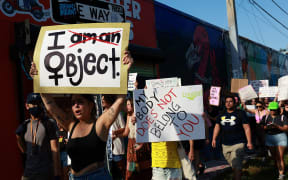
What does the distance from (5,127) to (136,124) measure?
268cm

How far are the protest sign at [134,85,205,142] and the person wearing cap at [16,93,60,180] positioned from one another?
1531mm

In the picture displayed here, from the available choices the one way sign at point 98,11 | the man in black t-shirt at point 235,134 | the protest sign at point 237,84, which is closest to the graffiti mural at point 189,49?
the protest sign at point 237,84

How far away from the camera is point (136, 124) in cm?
574

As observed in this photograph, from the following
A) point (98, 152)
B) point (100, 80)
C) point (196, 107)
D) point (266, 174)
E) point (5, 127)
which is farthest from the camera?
point (266, 174)

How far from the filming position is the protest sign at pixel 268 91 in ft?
38.2

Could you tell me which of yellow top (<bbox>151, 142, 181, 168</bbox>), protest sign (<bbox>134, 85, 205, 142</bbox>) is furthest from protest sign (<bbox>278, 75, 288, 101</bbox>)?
yellow top (<bbox>151, 142, 181, 168</bbox>)

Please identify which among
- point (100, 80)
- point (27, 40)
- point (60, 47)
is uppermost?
point (27, 40)

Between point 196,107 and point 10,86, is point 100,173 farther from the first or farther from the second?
point 10,86

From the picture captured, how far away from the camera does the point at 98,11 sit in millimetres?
8938

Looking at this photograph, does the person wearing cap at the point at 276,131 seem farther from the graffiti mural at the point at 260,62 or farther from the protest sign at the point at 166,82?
the graffiti mural at the point at 260,62

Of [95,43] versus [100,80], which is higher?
[95,43]

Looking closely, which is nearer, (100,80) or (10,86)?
(100,80)

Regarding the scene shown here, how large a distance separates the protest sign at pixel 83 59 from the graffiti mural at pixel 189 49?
7.71 metres

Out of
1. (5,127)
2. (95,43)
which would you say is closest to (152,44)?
(5,127)
